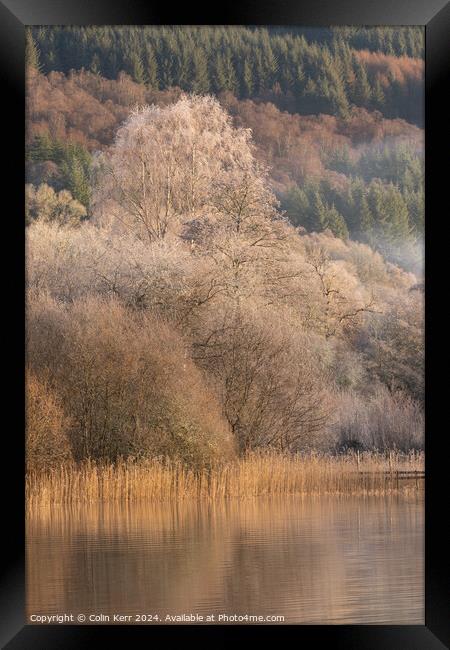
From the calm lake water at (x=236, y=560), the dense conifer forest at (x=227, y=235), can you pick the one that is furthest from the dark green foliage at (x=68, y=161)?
the calm lake water at (x=236, y=560)

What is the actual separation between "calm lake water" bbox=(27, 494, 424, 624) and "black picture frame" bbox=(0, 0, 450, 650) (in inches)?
41.6

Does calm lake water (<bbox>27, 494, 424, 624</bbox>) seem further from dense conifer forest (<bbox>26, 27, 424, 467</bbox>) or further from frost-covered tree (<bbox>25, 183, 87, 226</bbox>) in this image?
frost-covered tree (<bbox>25, 183, 87, 226</bbox>)

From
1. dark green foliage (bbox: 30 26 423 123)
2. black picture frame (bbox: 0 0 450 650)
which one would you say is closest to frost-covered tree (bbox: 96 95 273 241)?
dark green foliage (bbox: 30 26 423 123)

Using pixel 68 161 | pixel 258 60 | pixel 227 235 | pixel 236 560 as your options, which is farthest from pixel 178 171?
pixel 236 560

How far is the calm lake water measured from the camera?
8.70m

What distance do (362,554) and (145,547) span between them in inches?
73.3

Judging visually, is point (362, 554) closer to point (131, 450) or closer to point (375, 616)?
point (375, 616)

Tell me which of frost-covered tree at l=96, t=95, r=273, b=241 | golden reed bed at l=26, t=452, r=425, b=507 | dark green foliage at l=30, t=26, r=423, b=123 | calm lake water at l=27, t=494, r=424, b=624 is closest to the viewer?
calm lake water at l=27, t=494, r=424, b=624

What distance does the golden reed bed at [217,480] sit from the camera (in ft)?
45.3
